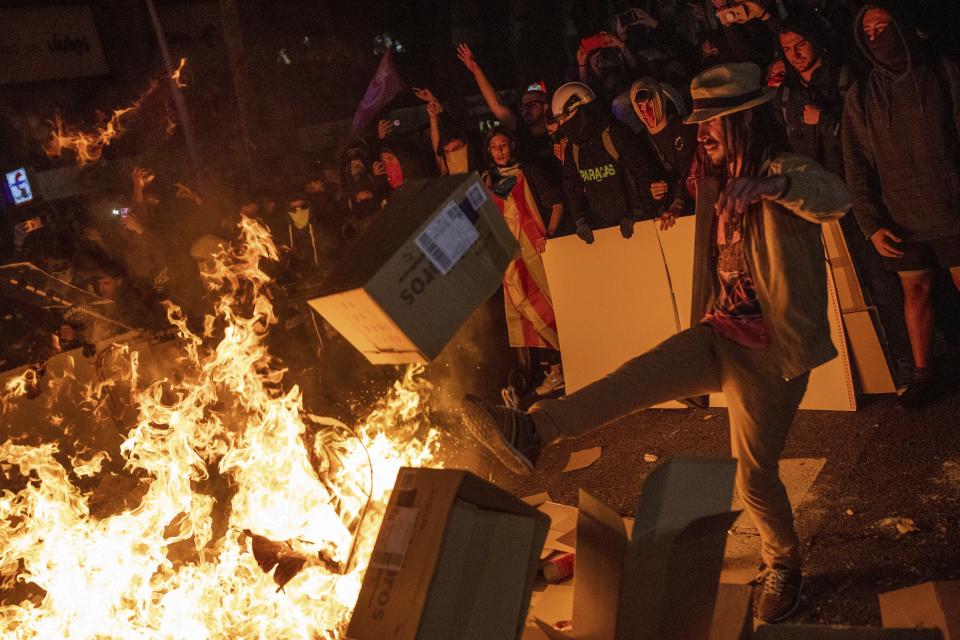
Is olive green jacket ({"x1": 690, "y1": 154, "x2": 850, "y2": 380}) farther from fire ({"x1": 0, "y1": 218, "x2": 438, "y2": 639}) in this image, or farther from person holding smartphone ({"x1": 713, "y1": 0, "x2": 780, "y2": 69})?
person holding smartphone ({"x1": 713, "y1": 0, "x2": 780, "y2": 69})

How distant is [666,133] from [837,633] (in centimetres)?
463

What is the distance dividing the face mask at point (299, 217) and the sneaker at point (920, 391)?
241 inches

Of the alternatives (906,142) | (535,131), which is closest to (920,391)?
(906,142)

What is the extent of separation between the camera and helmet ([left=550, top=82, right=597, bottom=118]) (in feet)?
21.7

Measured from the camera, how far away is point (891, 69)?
15.2 ft

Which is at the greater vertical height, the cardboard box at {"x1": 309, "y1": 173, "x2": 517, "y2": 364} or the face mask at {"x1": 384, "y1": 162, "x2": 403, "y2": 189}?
the face mask at {"x1": 384, "y1": 162, "x2": 403, "y2": 189}

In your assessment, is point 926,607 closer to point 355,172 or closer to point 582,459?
point 582,459

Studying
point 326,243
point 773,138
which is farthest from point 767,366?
point 326,243

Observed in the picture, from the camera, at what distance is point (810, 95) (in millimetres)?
5586

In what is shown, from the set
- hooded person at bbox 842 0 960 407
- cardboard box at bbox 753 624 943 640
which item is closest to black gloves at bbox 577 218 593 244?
hooded person at bbox 842 0 960 407

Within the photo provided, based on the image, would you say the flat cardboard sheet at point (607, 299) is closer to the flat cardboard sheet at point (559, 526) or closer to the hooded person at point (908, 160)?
the hooded person at point (908, 160)

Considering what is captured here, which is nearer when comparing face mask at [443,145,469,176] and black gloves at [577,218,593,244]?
black gloves at [577,218,593,244]

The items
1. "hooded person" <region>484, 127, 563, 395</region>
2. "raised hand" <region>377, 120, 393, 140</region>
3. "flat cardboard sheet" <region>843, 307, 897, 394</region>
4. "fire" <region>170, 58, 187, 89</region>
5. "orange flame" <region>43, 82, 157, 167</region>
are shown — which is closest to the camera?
"flat cardboard sheet" <region>843, 307, 897, 394</region>

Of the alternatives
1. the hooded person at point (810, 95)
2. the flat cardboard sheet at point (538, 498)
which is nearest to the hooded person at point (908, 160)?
the hooded person at point (810, 95)
